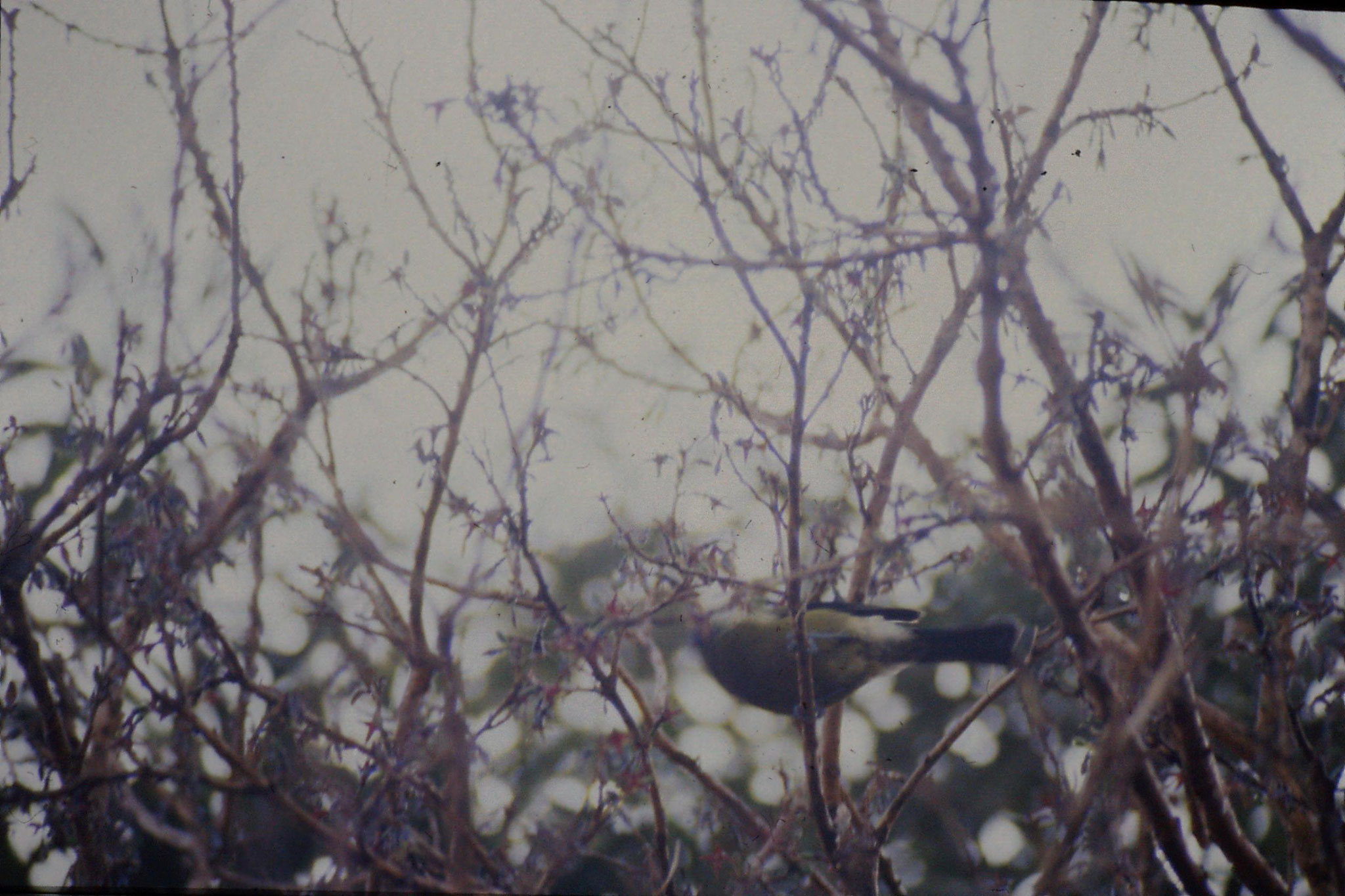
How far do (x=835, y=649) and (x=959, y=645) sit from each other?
0.95ft

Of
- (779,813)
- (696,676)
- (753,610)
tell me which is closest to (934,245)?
(753,610)

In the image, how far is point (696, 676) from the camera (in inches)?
96.3

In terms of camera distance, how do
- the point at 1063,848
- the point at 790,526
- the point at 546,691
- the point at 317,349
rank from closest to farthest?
the point at 1063,848 → the point at 546,691 → the point at 790,526 → the point at 317,349

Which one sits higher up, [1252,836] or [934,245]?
[934,245]

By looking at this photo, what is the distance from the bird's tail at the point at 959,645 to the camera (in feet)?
7.24

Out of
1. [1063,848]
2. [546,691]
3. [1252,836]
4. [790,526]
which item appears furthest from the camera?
[1252,836]

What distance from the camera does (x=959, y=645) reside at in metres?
2.26

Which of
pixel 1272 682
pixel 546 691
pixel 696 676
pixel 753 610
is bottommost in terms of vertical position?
pixel 1272 682

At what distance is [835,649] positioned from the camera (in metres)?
2.19

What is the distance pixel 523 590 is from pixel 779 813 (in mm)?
786

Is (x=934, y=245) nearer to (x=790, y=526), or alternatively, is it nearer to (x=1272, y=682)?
(x=790, y=526)

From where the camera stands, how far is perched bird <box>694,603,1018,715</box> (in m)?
2.16

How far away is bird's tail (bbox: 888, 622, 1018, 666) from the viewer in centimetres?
221

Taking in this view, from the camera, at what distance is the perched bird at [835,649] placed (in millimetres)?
2156
